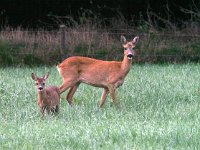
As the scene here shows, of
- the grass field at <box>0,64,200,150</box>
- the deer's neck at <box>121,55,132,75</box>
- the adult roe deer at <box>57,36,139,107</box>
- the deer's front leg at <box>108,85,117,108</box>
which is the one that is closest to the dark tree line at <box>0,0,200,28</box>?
the grass field at <box>0,64,200,150</box>

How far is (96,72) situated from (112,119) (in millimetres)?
3195

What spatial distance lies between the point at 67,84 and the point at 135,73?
16.7 ft

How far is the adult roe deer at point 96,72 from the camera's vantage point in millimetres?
13438

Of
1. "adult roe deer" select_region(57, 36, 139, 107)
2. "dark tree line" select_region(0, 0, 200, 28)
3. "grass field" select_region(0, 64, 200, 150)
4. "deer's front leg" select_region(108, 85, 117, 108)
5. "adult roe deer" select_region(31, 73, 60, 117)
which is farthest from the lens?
"dark tree line" select_region(0, 0, 200, 28)

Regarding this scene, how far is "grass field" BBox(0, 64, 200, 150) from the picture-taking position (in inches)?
343

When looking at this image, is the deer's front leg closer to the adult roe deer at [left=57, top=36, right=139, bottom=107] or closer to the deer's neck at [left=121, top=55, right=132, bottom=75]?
the adult roe deer at [left=57, top=36, right=139, bottom=107]

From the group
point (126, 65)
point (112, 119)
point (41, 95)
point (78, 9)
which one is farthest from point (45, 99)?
point (78, 9)

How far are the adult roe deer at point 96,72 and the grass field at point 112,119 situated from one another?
28cm

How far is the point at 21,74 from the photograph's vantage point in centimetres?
1869

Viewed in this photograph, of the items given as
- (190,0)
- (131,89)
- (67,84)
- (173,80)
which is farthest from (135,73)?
(190,0)

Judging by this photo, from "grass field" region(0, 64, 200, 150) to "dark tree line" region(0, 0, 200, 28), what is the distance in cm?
1178

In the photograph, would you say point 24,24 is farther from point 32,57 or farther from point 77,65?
point 77,65

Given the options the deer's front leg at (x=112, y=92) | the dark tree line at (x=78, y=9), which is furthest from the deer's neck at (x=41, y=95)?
the dark tree line at (x=78, y=9)

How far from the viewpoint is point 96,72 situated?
1369 cm
